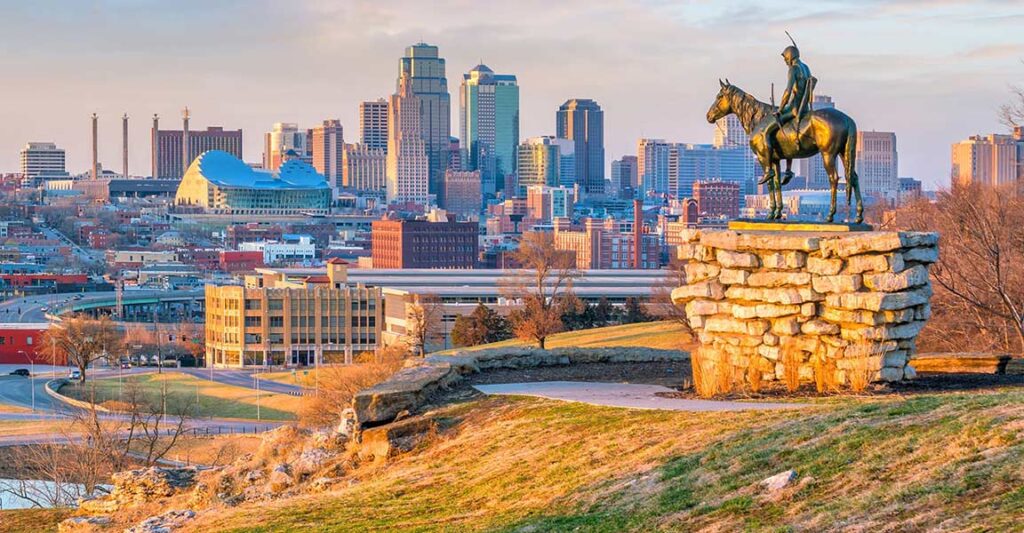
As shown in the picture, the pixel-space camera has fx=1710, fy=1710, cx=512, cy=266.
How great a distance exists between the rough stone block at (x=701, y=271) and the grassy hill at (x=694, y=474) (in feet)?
7.90

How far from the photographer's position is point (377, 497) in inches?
518

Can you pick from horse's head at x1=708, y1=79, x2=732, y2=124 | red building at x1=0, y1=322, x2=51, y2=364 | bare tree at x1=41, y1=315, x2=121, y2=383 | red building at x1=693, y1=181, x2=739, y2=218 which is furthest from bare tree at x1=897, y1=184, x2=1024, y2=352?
red building at x1=693, y1=181, x2=739, y2=218

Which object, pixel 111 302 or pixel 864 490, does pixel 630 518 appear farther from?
pixel 111 302

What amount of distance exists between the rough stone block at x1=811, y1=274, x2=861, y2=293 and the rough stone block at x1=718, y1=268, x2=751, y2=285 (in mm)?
772

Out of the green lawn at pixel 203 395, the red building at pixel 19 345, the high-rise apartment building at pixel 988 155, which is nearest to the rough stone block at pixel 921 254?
the green lawn at pixel 203 395

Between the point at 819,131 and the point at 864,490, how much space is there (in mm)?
7150

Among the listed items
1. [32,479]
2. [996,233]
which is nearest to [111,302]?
[32,479]

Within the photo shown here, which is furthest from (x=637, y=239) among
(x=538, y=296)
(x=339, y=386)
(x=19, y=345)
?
(x=339, y=386)

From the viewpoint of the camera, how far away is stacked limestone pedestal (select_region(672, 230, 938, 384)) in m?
15.5

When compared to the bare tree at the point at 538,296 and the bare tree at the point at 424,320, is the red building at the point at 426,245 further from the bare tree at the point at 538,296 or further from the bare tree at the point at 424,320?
the bare tree at the point at 538,296

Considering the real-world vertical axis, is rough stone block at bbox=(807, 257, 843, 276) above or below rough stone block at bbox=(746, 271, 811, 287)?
above

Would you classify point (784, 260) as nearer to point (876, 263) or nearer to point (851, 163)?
point (876, 263)

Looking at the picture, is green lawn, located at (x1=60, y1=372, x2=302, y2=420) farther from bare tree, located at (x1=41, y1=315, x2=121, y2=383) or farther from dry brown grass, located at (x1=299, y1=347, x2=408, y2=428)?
dry brown grass, located at (x1=299, y1=347, x2=408, y2=428)

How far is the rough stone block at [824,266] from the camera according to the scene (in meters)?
15.7
